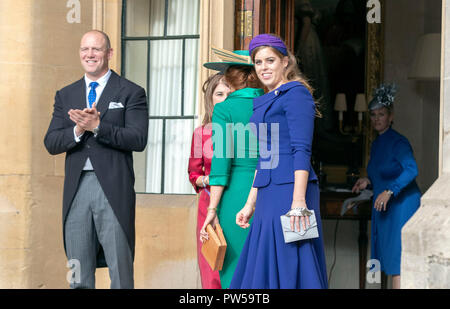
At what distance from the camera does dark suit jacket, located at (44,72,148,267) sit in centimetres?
469

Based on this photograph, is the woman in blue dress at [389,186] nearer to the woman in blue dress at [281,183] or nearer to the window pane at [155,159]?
the window pane at [155,159]

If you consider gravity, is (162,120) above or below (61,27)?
below

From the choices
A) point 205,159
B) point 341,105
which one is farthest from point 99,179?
point 341,105

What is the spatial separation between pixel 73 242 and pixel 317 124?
19.5ft

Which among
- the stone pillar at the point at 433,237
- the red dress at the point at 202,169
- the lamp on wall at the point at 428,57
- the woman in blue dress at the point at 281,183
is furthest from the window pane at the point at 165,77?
the lamp on wall at the point at 428,57

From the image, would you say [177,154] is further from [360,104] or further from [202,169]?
[360,104]

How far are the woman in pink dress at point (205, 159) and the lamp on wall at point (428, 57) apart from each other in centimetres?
437

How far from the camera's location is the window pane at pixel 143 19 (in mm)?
7305

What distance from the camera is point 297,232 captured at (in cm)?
415

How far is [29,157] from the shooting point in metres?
6.85

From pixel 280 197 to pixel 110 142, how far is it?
110 cm
